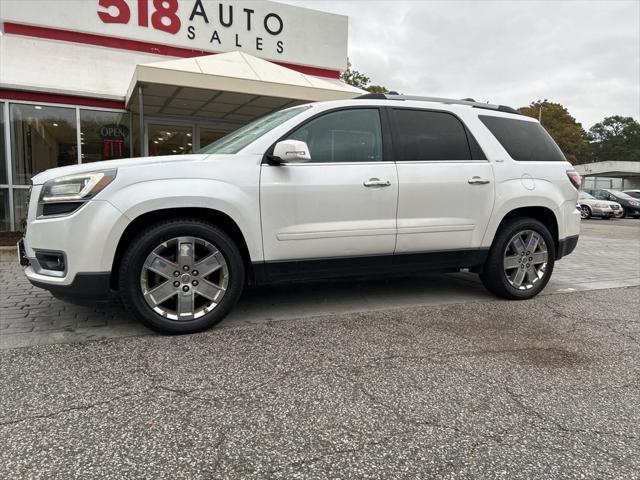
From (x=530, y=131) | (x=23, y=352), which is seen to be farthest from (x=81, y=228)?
(x=530, y=131)

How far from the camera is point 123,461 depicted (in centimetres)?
201

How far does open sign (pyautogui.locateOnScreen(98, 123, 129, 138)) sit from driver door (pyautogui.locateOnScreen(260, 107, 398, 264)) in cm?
863

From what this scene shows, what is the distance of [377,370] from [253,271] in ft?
4.32

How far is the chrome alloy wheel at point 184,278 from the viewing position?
3.44 metres

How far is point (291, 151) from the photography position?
11.5ft

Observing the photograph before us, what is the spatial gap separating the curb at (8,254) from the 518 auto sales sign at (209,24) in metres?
6.63

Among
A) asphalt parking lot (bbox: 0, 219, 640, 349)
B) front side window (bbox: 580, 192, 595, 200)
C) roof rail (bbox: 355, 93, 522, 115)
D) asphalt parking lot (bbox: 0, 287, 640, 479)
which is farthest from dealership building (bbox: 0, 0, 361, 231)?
front side window (bbox: 580, 192, 595, 200)

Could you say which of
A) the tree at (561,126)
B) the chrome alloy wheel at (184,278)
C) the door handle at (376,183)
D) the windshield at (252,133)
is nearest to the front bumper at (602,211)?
the door handle at (376,183)

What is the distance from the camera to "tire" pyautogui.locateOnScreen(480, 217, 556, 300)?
4.59 meters

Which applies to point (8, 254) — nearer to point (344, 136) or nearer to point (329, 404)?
point (344, 136)

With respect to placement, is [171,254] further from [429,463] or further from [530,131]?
[530,131]

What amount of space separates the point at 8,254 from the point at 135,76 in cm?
370

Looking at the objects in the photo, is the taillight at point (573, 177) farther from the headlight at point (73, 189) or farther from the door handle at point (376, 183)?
the headlight at point (73, 189)

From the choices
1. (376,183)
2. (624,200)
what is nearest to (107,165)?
(376,183)
